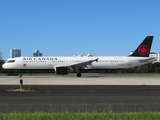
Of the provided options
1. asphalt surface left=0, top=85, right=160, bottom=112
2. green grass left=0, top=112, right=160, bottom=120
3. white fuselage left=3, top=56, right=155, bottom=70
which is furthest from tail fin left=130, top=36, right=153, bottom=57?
green grass left=0, top=112, right=160, bottom=120

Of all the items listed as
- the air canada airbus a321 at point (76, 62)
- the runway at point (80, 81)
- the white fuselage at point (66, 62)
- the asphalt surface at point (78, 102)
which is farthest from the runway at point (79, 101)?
the white fuselage at point (66, 62)

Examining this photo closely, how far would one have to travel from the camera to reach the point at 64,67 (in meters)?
48.6

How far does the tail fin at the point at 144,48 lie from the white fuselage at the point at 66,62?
1.12 m

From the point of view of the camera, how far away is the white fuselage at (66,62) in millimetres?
49750

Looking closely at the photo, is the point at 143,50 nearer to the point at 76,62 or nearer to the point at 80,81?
the point at 76,62

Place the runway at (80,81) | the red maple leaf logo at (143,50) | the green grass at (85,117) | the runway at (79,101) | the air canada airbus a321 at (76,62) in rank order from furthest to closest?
1. the red maple leaf logo at (143,50)
2. the air canada airbus a321 at (76,62)
3. the runway at (80,81)
4. the runway at (79,101)
5. the green grass at (85,117)

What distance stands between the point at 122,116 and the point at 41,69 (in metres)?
40.9

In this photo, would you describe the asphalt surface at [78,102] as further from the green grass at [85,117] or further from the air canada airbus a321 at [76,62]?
the air canada airbus a321 at [76,62]

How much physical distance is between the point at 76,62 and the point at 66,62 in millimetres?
1594

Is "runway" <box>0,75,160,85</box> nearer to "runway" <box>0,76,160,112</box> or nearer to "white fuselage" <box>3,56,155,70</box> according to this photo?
"white fuselage" <box>3,56,155,70</box>

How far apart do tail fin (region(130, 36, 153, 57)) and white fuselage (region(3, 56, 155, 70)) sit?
1.12m

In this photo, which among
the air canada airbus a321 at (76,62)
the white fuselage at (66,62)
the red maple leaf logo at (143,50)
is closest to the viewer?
the air canada airbus a321 at (76,62)

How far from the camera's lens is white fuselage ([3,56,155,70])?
4975 centimetres

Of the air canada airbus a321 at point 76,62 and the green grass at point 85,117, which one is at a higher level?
the air canada airbus a321 at point 76,62
